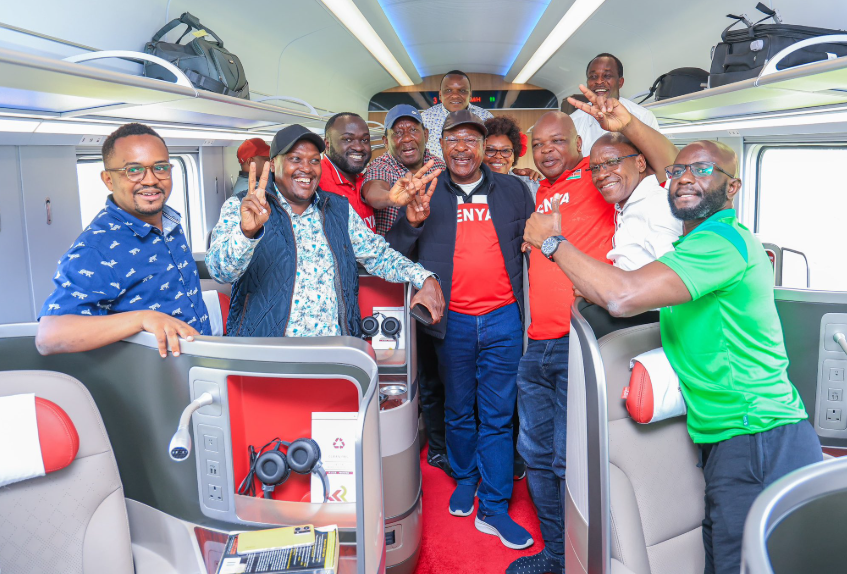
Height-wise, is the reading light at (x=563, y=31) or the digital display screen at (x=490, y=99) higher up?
the digital display screen at (x=490, y=99)

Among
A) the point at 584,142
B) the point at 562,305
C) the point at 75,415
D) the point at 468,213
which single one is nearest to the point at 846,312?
the point at 562,305

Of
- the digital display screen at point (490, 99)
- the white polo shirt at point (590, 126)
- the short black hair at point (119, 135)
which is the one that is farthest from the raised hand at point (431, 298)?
the digital display screen at point (490, 99)

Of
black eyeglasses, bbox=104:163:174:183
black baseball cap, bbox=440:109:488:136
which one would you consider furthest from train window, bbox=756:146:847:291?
black eyeglasses, bbox=104:163:174:183

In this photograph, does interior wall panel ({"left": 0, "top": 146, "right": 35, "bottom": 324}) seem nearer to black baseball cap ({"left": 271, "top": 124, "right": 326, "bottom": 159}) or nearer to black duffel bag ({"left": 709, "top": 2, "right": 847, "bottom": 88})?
black baseball cap ({"left": 271, "top": 124, "right": 326, "bottom": 159})

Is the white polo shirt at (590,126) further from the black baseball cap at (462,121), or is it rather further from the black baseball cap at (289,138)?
the black baseball cap at (289,138)

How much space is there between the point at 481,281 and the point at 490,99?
10940mm

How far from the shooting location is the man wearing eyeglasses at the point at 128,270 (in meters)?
1.78

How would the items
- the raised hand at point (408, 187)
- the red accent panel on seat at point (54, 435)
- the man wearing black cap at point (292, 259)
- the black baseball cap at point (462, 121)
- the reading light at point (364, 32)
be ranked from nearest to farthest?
the red accent panel on seat at point (54, 435) < the man wearing black cap at point (292, 259) < the raised hand at point (408, 187) < the black baseball cap at point (462, 121) < the reading light at point (364, 32)

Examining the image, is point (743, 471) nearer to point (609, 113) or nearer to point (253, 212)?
point (609, 113)

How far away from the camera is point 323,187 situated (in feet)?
11.8

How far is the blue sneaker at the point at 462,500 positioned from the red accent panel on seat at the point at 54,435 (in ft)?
7.93

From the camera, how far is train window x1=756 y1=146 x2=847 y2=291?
4512 mm

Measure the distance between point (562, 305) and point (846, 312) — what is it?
115 cm

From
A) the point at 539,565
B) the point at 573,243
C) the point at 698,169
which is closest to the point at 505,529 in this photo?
the point at 539,565
